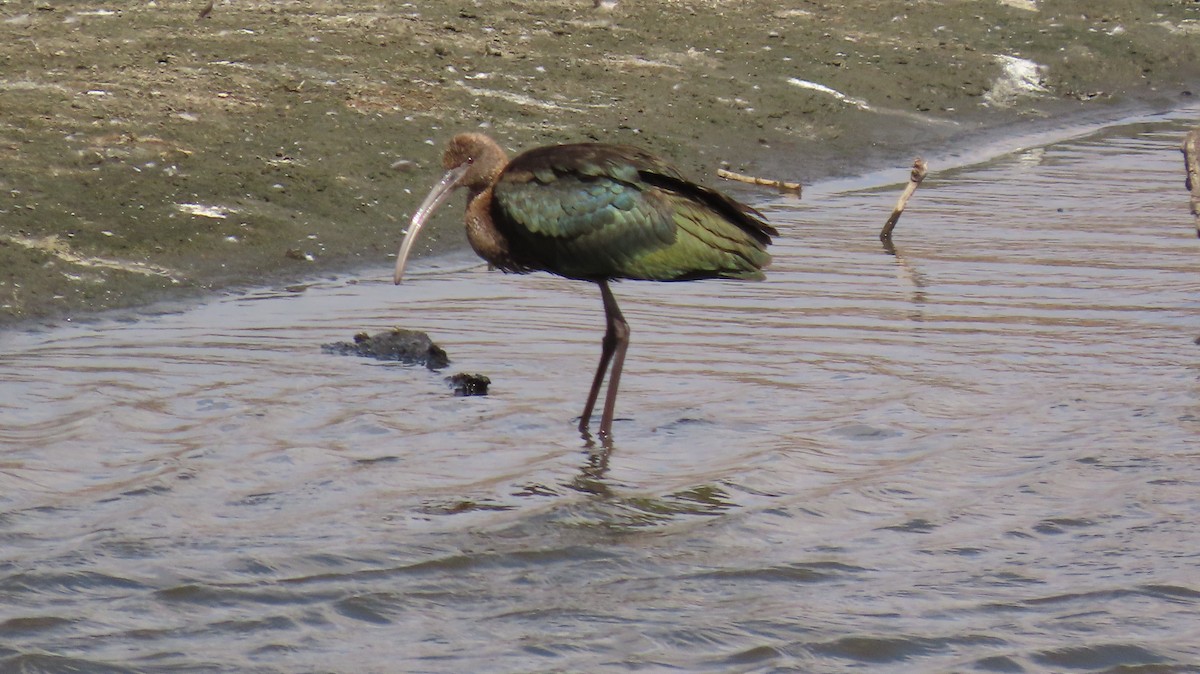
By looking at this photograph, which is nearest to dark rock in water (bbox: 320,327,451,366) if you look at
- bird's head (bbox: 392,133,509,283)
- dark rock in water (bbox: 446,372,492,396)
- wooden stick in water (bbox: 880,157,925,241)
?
dark rock in water (bbox: 446,372,492,396)

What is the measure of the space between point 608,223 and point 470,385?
94 cm

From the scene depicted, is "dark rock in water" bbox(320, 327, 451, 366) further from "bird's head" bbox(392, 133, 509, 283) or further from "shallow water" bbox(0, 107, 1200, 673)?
"bird's head" bbox(392, 133, 509, 283)

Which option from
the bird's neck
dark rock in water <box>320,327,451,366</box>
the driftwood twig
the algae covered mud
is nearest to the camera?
the bird's neck

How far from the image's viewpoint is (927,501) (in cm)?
598

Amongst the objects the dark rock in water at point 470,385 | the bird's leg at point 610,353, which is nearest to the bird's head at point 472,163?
the bird's leg at point 610,353

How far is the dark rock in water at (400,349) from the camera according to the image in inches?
297

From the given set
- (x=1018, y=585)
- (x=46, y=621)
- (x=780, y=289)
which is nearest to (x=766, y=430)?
(x=1018, y=585)

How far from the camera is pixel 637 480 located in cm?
627

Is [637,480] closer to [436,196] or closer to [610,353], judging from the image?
[610,353]

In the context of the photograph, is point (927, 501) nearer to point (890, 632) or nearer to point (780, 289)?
point (890, 632)

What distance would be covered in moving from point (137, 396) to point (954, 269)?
14.6 feet

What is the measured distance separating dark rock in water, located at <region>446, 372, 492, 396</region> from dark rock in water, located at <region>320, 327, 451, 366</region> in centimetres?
34

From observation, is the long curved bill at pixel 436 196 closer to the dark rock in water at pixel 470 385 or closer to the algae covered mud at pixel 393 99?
the dark rock in water at pixel 470 385

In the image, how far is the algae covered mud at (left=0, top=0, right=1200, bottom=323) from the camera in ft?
30.7
